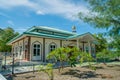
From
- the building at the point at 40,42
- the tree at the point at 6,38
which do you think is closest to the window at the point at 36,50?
the building at the point at 40,42

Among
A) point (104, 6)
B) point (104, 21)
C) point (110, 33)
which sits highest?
point (104, 6)

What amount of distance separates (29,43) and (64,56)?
1069cm

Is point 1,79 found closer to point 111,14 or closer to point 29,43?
point 111,14

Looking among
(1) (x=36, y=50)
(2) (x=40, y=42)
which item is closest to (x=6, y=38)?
(2) (x=40, y=42)

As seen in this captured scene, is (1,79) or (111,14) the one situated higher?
(111,14)

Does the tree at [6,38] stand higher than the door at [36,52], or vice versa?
the tree at [6,38]

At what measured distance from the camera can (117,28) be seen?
11.7m

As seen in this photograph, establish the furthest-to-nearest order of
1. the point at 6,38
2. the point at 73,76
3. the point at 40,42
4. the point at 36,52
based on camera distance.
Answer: the point at 6,38, the point at 40,42, the point at 36,52, the point at 73,76

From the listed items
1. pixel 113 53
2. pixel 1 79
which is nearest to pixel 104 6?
pixel 113 53

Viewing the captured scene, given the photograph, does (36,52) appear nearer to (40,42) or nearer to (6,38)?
(40,42)

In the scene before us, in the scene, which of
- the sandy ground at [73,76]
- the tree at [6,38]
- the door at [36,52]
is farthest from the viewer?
the tree at [6,38]

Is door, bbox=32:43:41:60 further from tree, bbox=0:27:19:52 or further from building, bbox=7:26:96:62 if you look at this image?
tree, bbox=0:27:19:52

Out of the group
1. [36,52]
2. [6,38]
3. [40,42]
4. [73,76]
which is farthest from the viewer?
[6,38]

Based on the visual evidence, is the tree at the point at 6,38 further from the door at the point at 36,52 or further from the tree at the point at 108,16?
the tree at the point at 108,16
